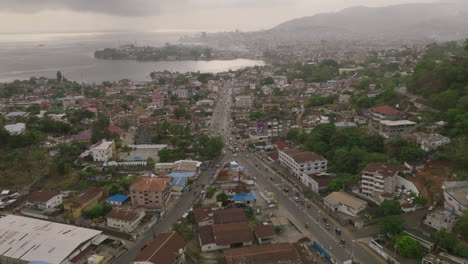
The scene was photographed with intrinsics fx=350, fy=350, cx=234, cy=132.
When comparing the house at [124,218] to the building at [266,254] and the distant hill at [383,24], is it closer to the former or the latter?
the building at [266,254]

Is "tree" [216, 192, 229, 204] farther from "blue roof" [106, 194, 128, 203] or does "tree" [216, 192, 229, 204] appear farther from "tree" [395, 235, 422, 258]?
"tree" [395, 235, 422, 258]

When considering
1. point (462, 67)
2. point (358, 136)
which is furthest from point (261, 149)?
point (462, 67)

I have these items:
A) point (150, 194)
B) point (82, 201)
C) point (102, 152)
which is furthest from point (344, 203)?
point (102, 152)

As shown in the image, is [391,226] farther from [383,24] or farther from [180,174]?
[383,24]

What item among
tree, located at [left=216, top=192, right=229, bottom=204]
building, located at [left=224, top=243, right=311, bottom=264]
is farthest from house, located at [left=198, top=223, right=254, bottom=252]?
tree, located at [left=216, top=192, right=229, bottom=204]

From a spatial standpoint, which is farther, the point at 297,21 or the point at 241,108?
the point at 297,21

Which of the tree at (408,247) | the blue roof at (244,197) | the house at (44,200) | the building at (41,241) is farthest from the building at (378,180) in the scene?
the house at (44,200)

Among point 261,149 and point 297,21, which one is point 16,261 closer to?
point 261,149
